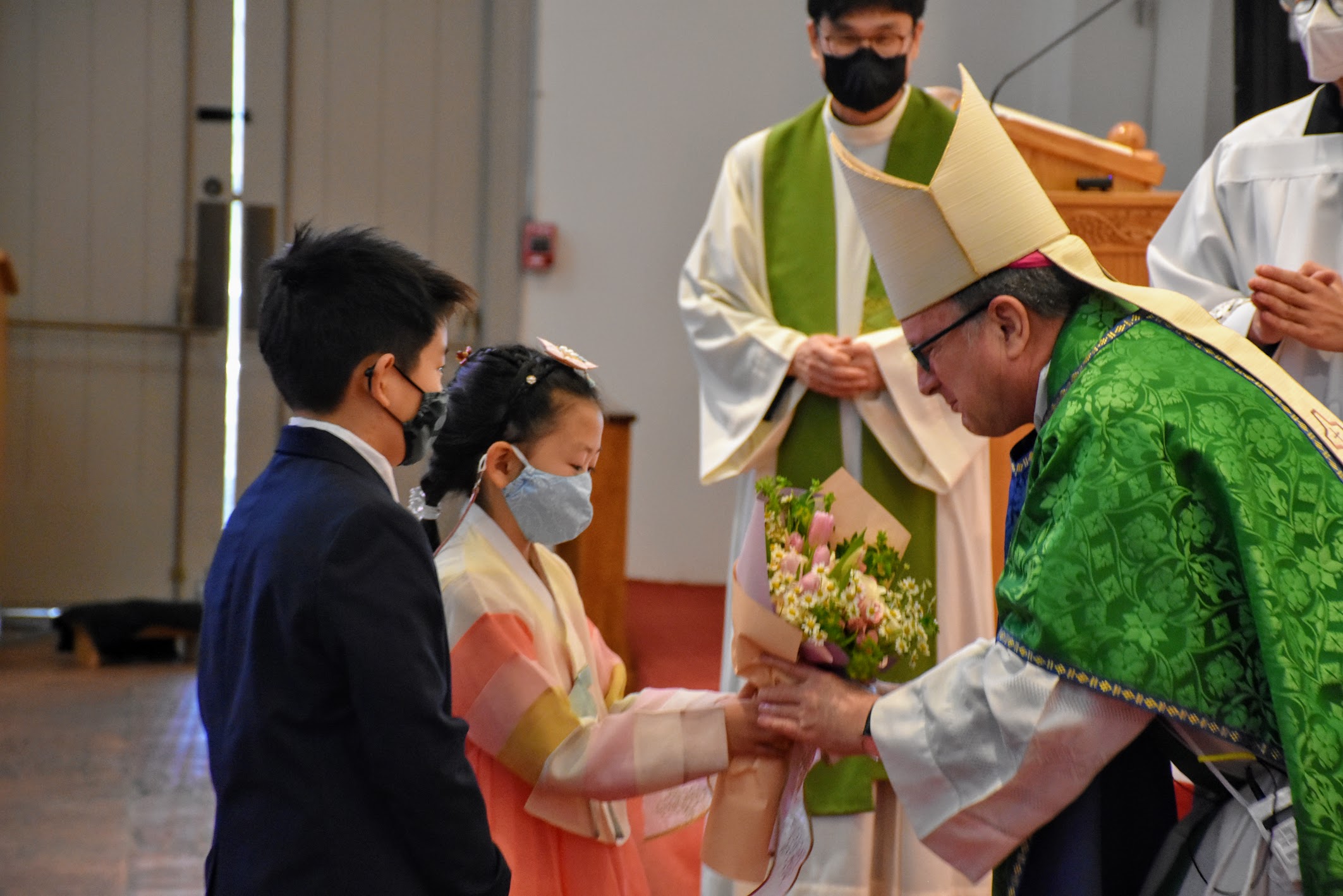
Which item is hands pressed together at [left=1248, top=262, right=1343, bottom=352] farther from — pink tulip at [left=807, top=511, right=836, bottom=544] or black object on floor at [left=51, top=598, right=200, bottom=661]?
black object on floor at [left=51, top=598, right=200, bottom=661]

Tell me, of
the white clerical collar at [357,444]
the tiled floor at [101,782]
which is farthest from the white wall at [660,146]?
the white clerical collar at [357,444]

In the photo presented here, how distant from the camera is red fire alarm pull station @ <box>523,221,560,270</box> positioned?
665 cm

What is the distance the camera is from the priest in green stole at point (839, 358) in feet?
9.86

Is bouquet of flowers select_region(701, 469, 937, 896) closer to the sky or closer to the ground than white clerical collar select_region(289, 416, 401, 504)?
closer to the ground

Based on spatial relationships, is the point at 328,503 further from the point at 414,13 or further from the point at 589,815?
the point at 414,13

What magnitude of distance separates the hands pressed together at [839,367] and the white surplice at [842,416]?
0.09 feet

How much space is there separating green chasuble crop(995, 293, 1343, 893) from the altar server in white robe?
3.28 ft

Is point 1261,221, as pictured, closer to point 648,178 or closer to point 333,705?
point 333,705

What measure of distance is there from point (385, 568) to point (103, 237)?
6.09m

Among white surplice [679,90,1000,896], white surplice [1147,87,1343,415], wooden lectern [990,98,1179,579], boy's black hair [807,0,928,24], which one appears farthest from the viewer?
wooden lectern [990,98,1179,579]

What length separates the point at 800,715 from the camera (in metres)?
1.92

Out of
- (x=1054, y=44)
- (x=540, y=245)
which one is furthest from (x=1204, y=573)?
(x=540, y=245)

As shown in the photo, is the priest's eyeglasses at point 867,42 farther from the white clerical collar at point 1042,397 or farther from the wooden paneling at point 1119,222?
the white clerical collar at point 1042,397


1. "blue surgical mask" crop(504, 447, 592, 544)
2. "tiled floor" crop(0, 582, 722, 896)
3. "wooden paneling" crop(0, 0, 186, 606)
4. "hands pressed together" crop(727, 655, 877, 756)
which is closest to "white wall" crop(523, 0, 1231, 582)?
"tiled floor" crop(0, 582, 722, 896)
